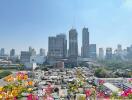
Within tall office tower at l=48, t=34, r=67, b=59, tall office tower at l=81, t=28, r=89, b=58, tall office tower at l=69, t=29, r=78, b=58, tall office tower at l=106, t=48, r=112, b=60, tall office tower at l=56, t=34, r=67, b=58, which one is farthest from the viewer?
tall office tower at l=106, t=48, r=112, b=60

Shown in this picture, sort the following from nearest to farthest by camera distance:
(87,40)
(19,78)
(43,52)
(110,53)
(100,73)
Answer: (19,78), (100,73), (87,40), (110,53), (43,52)

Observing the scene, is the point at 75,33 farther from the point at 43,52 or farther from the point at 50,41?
the point at 43,52

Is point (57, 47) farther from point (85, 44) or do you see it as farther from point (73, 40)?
point (85, 44)

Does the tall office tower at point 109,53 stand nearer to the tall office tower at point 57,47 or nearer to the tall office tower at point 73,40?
the tall office tower at point 73,40

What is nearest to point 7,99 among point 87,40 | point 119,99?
point 119,99

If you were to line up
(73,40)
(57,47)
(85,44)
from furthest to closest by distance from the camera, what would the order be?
(85,44) → (73,40) → (57,47)

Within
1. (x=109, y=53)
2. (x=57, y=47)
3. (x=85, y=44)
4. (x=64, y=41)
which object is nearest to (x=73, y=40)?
(x=64, y=41)

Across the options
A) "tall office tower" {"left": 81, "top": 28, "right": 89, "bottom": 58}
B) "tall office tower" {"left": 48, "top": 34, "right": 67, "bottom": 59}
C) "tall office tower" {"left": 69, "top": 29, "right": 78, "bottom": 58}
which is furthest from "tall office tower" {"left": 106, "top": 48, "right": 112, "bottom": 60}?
"tall office tower" {"left": 48, "top": 34, "right": 67, "bottom": 59}

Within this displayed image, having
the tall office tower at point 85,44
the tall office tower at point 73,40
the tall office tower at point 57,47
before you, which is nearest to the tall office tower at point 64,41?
the tall office tower at point 57,47

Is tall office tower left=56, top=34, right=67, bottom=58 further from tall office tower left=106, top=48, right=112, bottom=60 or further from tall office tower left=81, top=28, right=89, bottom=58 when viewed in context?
tall office tower left=106, top=48, right=112, bottom=60
